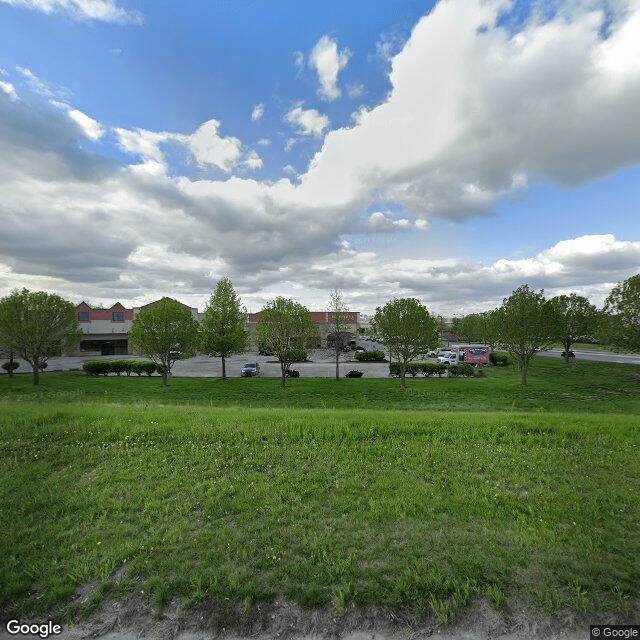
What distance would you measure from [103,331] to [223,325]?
37.6 m

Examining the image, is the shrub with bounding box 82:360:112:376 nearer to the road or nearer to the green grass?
the green grass

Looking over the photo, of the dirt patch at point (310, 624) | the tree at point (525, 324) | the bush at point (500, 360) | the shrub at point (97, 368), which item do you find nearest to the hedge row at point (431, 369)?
the tree at point (525, 324)

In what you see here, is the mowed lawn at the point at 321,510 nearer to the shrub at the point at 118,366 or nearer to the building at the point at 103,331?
the shrub at the point at 118,366

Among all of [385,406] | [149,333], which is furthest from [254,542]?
[149,333]

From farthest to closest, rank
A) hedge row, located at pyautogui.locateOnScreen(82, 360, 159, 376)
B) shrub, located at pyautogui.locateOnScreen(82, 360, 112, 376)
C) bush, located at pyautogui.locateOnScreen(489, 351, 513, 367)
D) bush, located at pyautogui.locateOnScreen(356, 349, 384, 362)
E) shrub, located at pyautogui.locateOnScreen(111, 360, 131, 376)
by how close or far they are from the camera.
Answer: bush, located at pyautogui.locateOnScreen(356, 349, 384, 362), bush, located at pyautogui.locateOnScreen(489, 351, 513, 367), shrub, located at pyautogui.locateOnScreen(111, 360, 131, 376), hedge row, located at pyautogui.locateOnScreen(82, 360, 159, 376), shrub, located at pyautogui.locateOnScreen(82, 360, 112, 376)

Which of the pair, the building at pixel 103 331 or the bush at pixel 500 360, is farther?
the building at pixel 103 331

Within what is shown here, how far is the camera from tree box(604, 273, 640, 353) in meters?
26.4

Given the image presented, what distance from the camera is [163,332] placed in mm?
25812

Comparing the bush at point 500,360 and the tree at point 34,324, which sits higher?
the tree at point 34,324

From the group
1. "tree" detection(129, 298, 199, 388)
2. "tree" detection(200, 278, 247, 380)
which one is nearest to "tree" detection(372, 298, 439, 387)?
"tree" detection(200, 278, 247, 380)

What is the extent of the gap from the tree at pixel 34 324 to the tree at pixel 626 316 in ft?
150

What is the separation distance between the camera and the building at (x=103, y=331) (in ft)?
182

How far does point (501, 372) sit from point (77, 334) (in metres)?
42.7

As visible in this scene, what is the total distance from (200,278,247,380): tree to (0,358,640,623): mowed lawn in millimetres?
19970
